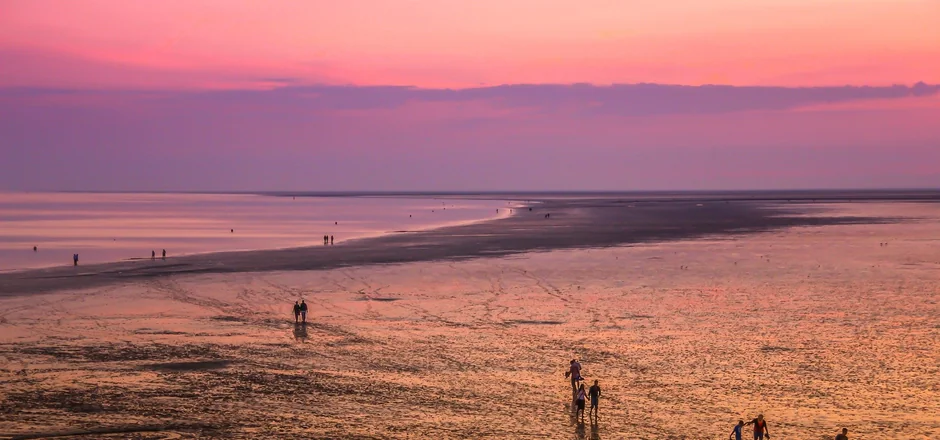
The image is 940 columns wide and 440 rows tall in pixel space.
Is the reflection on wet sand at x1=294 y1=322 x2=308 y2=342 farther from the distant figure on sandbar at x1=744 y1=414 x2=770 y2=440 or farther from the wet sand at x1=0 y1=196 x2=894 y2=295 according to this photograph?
the wet sand at x1=0 y1=196 x2=894 y2=295

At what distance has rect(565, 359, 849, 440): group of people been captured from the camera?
969 inches

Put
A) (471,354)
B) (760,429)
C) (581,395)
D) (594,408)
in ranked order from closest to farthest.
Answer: (760,429) → (581,395) → (594,408) → (471,354)

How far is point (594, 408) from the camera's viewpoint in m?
28.5

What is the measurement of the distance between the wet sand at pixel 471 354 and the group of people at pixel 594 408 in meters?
0.56

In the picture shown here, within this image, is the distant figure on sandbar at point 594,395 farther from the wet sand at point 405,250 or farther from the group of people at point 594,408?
the wet sand at point 405,250

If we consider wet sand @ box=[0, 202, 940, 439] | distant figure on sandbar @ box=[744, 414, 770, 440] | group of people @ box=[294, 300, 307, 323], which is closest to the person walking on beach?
wet sand @ box=[0, 202, 940, 439]

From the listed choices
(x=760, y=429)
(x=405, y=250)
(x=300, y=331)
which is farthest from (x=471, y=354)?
(x=405, y=250)

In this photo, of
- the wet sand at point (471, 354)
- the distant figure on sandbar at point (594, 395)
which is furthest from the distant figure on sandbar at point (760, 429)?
the distant figure on sandbar at point (594, 395)

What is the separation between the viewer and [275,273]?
6819 cm

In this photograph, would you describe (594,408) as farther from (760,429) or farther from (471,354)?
(471,354)

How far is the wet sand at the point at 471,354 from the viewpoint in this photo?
27.9 metres

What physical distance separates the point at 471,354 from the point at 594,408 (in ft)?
32.8

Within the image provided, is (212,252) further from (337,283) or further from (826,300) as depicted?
(826,300)

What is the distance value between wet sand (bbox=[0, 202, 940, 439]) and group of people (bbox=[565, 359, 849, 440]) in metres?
0.56
